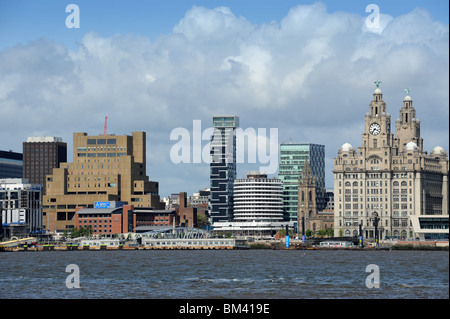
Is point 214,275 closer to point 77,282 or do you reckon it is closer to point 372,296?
point 77,282

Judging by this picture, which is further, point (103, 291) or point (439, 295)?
point (103, 291)

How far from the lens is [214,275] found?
102 metres

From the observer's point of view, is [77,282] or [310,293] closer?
[310,293]

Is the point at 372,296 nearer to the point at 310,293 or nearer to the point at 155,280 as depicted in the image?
the point at 310,293

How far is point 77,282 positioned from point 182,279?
38.6ft

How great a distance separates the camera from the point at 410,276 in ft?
321
